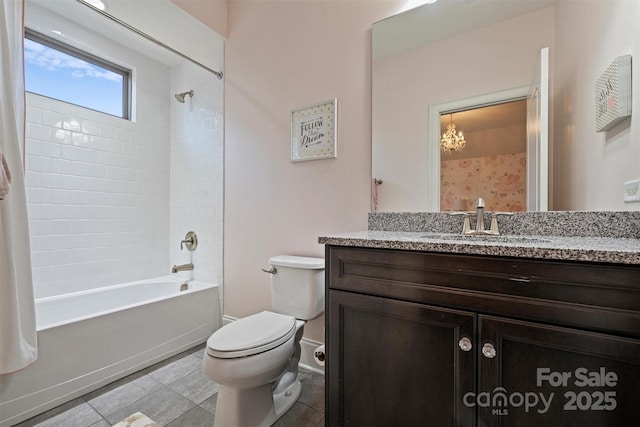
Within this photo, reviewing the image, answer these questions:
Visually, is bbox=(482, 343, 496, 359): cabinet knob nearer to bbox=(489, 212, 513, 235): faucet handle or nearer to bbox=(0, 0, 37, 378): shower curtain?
bbox=(489, 212, 513, 235): faucet handle

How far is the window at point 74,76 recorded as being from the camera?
6.66 ft

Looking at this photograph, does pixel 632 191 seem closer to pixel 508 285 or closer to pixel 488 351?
pixel 508 285

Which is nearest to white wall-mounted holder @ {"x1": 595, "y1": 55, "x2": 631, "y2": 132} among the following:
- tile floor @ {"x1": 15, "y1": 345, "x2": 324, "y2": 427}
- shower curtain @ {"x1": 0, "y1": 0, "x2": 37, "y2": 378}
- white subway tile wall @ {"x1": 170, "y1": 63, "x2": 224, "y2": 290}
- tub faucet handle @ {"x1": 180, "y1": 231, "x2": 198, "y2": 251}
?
tile floor @ {"x1": 15, "y1": 345, "x2": 324, "y2": 427}

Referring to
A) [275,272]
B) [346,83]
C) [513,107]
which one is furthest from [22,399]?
[513,107]

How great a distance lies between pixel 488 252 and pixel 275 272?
121 centimetres

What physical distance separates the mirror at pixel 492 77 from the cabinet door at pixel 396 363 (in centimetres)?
69

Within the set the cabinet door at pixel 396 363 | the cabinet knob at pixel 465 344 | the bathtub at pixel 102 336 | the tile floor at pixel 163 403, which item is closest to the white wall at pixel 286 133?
the bathtub at pixel 102 336

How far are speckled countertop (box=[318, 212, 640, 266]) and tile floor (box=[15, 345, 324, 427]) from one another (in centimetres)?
99

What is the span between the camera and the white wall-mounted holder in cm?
100

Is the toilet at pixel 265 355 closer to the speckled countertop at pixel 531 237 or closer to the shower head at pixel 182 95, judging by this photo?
the speckled countertop at pixel 531 237

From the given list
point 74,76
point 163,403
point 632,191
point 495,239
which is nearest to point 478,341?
point 495,239

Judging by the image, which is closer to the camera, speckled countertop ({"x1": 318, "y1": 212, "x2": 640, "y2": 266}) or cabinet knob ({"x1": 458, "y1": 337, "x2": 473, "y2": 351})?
A: speckled countertop ({"x1": 318, "y1": 212, "x2": 640, "y2": 266})

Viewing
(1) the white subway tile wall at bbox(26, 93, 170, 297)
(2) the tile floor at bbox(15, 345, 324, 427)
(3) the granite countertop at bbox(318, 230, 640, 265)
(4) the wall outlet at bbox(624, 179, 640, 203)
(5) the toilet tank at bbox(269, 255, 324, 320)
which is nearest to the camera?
(3) the granite countertop at bbox(318, 230, 640, 265)

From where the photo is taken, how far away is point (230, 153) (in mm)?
2293
